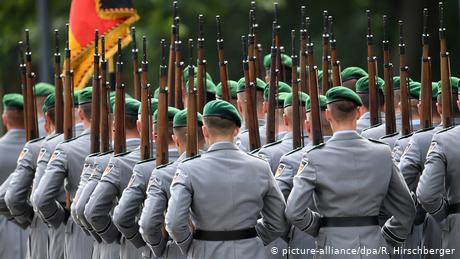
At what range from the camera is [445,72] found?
10.4 metres

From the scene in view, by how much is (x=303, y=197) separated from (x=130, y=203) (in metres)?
1.36

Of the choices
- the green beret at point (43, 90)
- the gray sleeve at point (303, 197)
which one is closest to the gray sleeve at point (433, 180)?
the gray sleeve at point (303, 197)

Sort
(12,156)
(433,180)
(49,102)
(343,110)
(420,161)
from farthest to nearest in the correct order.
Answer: (12,156) < (49,102) < (420,161) < (433,180) < (343,110)

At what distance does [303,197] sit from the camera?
9500 millimetres

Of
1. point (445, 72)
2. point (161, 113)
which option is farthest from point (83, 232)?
point (445, 72)

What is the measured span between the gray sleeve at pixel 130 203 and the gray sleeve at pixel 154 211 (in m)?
0.28

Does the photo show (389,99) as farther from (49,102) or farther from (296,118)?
(49,102)

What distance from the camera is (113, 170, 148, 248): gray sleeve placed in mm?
10188

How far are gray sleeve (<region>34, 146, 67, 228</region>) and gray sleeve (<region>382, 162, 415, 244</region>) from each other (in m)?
2.97

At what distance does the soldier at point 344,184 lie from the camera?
9547 millimetres

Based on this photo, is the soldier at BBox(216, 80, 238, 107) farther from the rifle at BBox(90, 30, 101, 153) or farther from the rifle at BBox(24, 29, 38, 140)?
the rifle at BBox(24, 29, 38, 140)

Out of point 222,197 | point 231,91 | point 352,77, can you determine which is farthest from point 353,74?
point 222,197

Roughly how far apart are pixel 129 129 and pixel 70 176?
766 millimetres

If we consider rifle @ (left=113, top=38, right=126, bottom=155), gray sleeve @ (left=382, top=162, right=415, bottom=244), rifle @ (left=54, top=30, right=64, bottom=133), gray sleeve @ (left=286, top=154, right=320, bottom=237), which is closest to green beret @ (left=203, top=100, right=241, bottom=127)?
gray sleeve @ (left=286, top=154, right=320, bottom=237)
